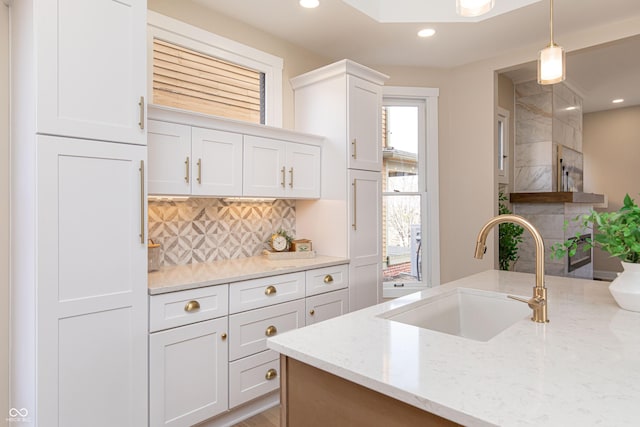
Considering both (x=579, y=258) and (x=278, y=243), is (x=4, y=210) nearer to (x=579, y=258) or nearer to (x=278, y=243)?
(x=278, y=243)

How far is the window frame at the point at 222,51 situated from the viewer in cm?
248

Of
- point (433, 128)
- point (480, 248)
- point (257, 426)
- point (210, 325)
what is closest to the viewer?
point (480, 248)

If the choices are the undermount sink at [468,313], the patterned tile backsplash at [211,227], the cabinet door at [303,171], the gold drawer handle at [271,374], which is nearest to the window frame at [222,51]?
the cabinet door at [303,171]

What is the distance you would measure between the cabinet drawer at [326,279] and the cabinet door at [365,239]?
2.9 inches

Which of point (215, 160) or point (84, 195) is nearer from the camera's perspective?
point (84, 195)

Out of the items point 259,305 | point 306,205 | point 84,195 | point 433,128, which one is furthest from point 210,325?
point 433,128

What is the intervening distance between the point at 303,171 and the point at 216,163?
76cm

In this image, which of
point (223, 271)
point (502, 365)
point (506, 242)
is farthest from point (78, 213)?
point (506, 242)

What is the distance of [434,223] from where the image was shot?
3902 millimetres

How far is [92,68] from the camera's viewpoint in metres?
1.75

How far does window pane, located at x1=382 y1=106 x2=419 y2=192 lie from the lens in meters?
3.85

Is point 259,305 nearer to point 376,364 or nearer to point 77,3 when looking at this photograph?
point 376,364

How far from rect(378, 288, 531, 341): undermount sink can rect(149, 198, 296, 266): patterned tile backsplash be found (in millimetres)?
1661

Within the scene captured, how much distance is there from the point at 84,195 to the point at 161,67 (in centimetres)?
121
